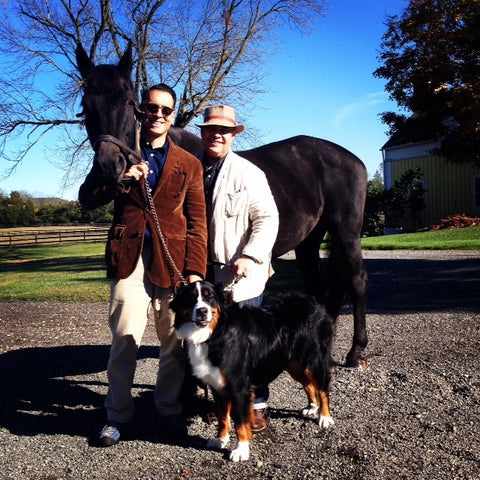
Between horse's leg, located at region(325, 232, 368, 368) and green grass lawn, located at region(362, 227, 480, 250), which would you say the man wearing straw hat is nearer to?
horse's leg, located at region(325, 232, 368, 368)

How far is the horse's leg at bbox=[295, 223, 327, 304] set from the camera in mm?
6066

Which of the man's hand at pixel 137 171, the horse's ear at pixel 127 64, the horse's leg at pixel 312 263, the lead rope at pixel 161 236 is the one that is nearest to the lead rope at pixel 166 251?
the lead rope at pixel 161 236

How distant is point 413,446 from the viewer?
3.54 metres

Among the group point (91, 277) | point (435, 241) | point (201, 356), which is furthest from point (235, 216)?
point (435, 241)

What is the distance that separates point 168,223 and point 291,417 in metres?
1.76

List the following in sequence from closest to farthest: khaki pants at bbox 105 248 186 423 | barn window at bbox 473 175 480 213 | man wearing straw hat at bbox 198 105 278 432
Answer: khaki pants at bbox 105 248 186 423 → man wearing straw hat at bbox 198 105 278 432 → barn window at bbox 473 175 480 213

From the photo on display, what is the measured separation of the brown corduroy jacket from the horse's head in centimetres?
28

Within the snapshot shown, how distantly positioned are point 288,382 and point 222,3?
19169 mm

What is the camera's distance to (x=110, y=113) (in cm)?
372

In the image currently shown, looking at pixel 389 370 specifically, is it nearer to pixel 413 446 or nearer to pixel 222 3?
pixel 413 446

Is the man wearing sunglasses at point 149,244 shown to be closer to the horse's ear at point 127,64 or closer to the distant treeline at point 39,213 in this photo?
the horse's ear at point 127,64

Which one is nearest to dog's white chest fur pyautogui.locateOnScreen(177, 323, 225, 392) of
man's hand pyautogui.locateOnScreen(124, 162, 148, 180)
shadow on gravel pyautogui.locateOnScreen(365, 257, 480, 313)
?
man's hand pyautogui.locateOnScreen(124, 162, 148, 180)

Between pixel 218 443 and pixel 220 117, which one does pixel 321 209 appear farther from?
pixel 218 443

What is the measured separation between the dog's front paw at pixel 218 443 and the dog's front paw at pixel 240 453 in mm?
202
